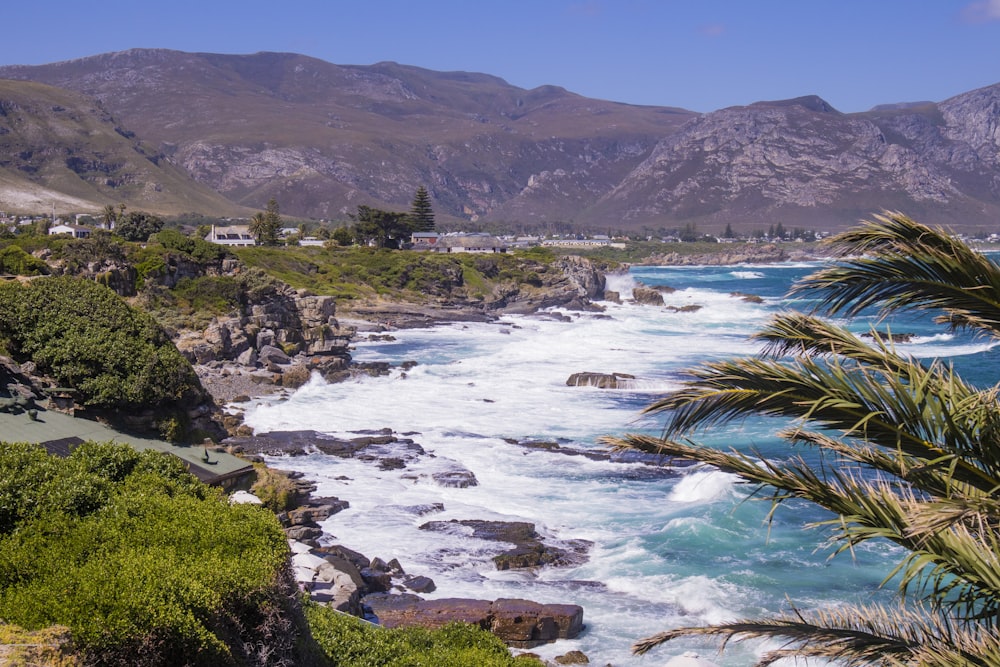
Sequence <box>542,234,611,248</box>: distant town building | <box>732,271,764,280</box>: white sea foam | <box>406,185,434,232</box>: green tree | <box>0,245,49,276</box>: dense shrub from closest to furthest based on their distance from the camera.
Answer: <box>0,245,49,276</box>: dense shrub, <box>406,185,434,232</box>: green tree, <box>732,271,764,280</box>: white sea foam, <box>542,234,611,248</box>: distant town building

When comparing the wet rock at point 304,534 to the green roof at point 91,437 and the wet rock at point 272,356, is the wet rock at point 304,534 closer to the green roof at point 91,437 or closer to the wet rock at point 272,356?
the green roof at point 91,437

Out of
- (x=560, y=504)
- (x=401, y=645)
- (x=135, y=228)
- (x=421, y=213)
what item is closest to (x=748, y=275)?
(x=421, y=213)

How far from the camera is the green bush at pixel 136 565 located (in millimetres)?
6500

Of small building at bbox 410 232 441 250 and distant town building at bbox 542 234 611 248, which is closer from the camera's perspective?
small building at bbox 410 232 441 250

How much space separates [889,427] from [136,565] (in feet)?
18.8

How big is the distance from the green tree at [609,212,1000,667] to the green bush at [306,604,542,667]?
5425mm

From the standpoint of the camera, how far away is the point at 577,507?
2186cm

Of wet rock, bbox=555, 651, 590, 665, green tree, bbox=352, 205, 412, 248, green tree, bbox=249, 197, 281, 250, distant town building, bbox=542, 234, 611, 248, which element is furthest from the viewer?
distant town building, bbox=542, 234, 611, 248

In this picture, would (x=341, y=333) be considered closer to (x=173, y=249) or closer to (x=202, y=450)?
(x=173, y=249)

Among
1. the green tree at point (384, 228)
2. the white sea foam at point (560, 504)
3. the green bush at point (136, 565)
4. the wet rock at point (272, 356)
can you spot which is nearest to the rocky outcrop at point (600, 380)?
the white sea foam at point (560, 504)

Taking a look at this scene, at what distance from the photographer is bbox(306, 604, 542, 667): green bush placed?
10.3m

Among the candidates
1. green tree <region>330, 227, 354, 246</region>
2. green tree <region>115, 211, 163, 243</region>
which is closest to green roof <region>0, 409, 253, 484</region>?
green tree <region>115, 211, 163, 243</region>

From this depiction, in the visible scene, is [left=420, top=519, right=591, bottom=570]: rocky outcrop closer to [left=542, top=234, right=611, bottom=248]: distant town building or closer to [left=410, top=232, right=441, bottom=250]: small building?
[left=410, top=232, right=441, bottom=250]: small building

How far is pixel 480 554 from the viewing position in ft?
61.3
